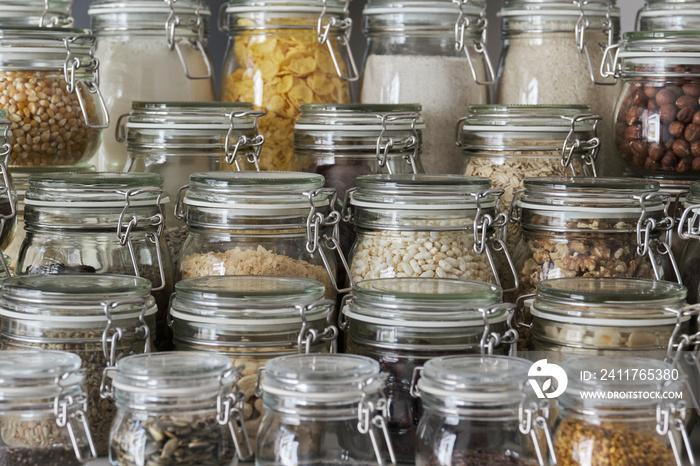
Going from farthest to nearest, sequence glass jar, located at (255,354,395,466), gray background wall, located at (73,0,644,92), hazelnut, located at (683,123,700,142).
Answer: gray background wall, located at (73,0,644,92)
hazelnut, located at (683,123,700,142)
glass jar, located at (255,354,395,466)

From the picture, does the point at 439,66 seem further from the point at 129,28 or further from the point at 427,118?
the point at 129,28

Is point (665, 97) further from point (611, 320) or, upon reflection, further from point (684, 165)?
point (611, 320)

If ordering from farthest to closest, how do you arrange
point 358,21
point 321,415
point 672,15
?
point 358,21 → point 672,15 → point 321,415

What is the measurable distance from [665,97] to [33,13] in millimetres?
839

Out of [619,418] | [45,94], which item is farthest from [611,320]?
[45,94]

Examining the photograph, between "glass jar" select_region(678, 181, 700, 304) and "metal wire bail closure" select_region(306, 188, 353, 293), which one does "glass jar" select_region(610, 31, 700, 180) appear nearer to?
"glass jar" select_region(678, 181, 700, 304)

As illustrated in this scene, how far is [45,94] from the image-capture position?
1224 millimetres

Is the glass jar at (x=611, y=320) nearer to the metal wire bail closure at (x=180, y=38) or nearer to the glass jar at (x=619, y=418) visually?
the glass jar at (x=619, y=418)

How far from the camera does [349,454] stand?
2.75ft

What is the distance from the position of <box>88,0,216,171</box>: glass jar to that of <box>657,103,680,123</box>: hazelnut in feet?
2.00

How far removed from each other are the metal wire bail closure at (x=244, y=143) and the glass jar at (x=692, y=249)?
505mm

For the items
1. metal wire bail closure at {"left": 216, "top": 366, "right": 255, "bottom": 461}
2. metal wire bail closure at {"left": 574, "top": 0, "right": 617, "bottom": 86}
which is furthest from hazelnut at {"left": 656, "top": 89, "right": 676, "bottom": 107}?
metal wire bail closure at {"left": 216, "top": 366, "right": 255, "bottom": 461}

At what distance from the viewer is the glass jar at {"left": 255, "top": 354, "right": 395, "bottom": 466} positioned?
825mm

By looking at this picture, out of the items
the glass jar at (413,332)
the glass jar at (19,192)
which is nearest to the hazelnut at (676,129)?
the glass jar at (413,332)
